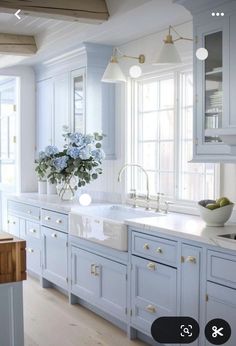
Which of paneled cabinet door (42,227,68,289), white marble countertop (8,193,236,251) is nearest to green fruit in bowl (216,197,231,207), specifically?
white marble countertop (8,193,236,251)

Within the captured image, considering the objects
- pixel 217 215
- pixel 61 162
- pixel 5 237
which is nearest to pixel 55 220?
pixel 61 162

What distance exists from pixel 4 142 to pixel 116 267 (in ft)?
11.9

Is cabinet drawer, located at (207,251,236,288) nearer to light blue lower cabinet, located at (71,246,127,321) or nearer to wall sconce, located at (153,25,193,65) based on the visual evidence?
light blue lower cabinet, located at (71,246,127,321)

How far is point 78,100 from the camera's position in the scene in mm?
5188

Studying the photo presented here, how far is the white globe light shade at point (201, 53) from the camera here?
10.8ft

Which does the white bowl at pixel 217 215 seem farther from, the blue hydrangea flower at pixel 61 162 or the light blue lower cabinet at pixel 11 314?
the blue hydrangea flower at pixel 61 162

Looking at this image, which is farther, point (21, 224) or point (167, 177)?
point (21, 224)

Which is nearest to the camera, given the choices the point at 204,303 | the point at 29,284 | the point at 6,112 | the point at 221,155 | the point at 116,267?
the point at 204,303

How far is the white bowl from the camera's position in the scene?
3283 mm

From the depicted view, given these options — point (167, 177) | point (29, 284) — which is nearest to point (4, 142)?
point (29, 284)

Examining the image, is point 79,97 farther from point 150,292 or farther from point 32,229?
point 150,292

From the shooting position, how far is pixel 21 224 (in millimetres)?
5574

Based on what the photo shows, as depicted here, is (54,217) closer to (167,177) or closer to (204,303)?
(167,177)

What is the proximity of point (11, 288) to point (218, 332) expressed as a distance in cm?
109
